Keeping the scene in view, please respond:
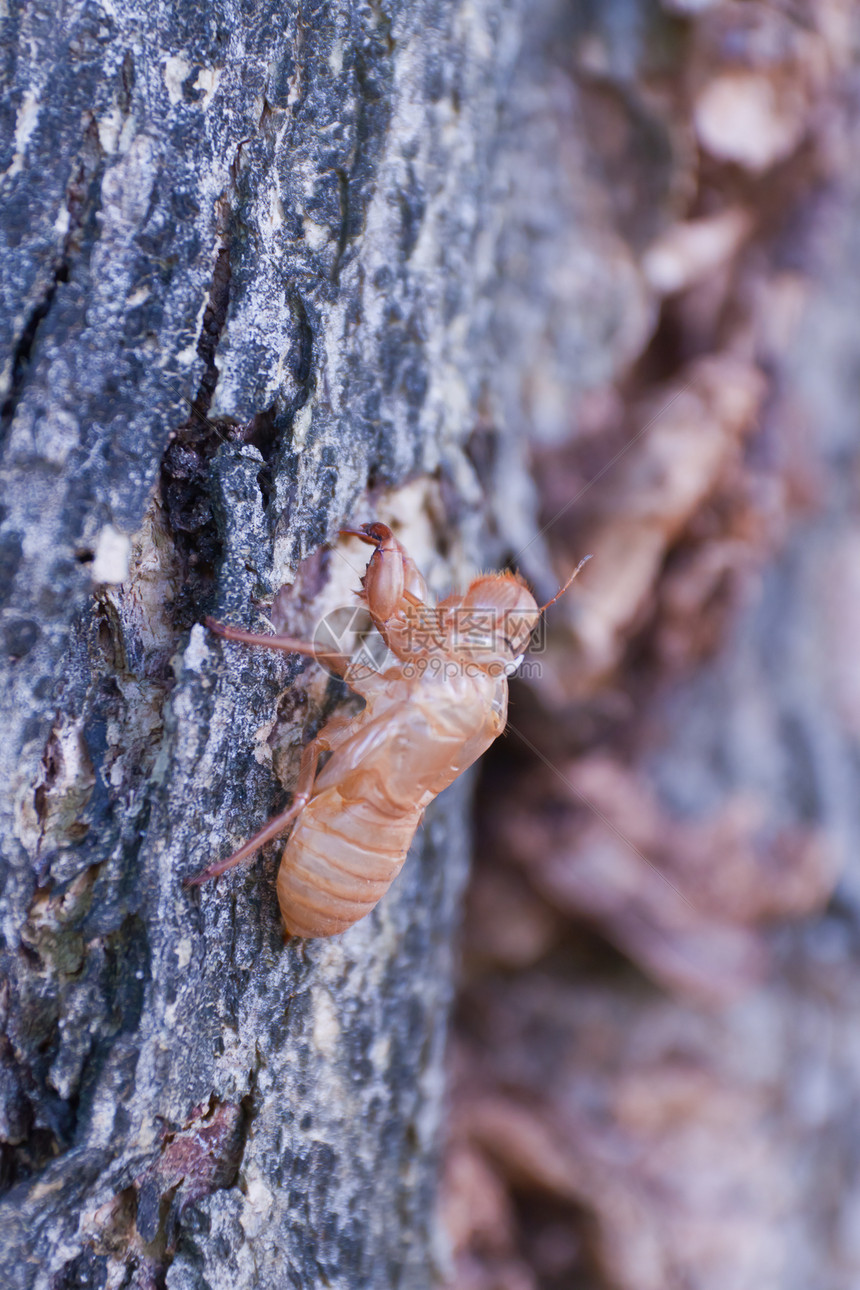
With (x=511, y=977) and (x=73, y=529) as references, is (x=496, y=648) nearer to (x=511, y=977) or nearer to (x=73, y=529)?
(x=73, y=529)

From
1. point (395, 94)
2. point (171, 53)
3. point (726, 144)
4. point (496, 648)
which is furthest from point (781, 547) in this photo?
point (171, 53)

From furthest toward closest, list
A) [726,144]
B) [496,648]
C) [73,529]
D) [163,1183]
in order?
[726,144], [496,648], [163,1183], [73,529]

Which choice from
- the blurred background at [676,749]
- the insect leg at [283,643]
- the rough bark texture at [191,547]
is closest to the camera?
the rough bark texture at [191,547]

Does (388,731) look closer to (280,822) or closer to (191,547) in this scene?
(280,822)

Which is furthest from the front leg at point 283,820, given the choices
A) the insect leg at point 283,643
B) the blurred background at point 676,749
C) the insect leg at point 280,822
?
the blurred background at point 676,749

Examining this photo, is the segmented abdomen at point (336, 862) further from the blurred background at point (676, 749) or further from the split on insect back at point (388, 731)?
the blurred background at point (676, 749)

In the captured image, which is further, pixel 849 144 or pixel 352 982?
pixel 849 144
